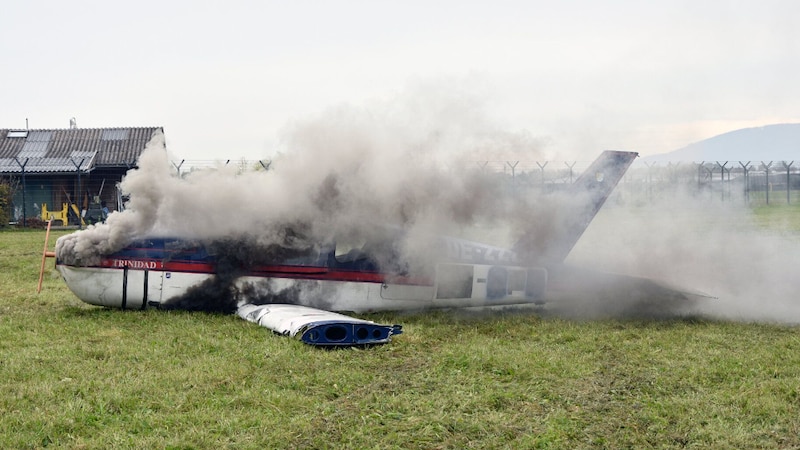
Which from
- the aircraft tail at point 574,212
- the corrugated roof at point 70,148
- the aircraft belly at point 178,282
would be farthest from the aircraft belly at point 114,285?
the corrugated roof at point 70,148

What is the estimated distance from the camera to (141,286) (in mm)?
12086

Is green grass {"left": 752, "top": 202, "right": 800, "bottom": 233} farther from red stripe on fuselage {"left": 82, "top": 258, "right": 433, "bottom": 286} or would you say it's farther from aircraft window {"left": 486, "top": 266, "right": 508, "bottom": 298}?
red stripe on fuselage {"left": 82, "top": 258, "right": 433, "bottom": 286}

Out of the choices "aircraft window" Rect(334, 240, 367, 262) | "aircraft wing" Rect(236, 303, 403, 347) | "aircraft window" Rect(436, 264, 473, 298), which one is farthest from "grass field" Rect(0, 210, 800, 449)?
"aircraft window" Rect(334, 240, 367, 262)

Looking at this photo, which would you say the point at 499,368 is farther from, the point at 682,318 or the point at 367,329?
the point at 682,318

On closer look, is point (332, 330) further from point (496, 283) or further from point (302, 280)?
point (496, 283)

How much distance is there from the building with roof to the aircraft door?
1160 inches

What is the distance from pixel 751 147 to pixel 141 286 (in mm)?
118569

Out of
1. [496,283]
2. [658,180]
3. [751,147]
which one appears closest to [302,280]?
[496,283]

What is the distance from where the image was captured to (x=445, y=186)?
40.9ft

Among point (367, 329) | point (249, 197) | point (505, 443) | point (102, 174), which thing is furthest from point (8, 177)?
point (505, 443)

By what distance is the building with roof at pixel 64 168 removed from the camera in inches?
1625

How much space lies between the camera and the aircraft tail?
1312cm

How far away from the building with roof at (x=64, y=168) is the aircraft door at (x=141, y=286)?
96.7 ft

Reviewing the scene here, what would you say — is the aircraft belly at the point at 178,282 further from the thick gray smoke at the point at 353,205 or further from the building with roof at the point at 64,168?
the building with roof at the point at 64,168
